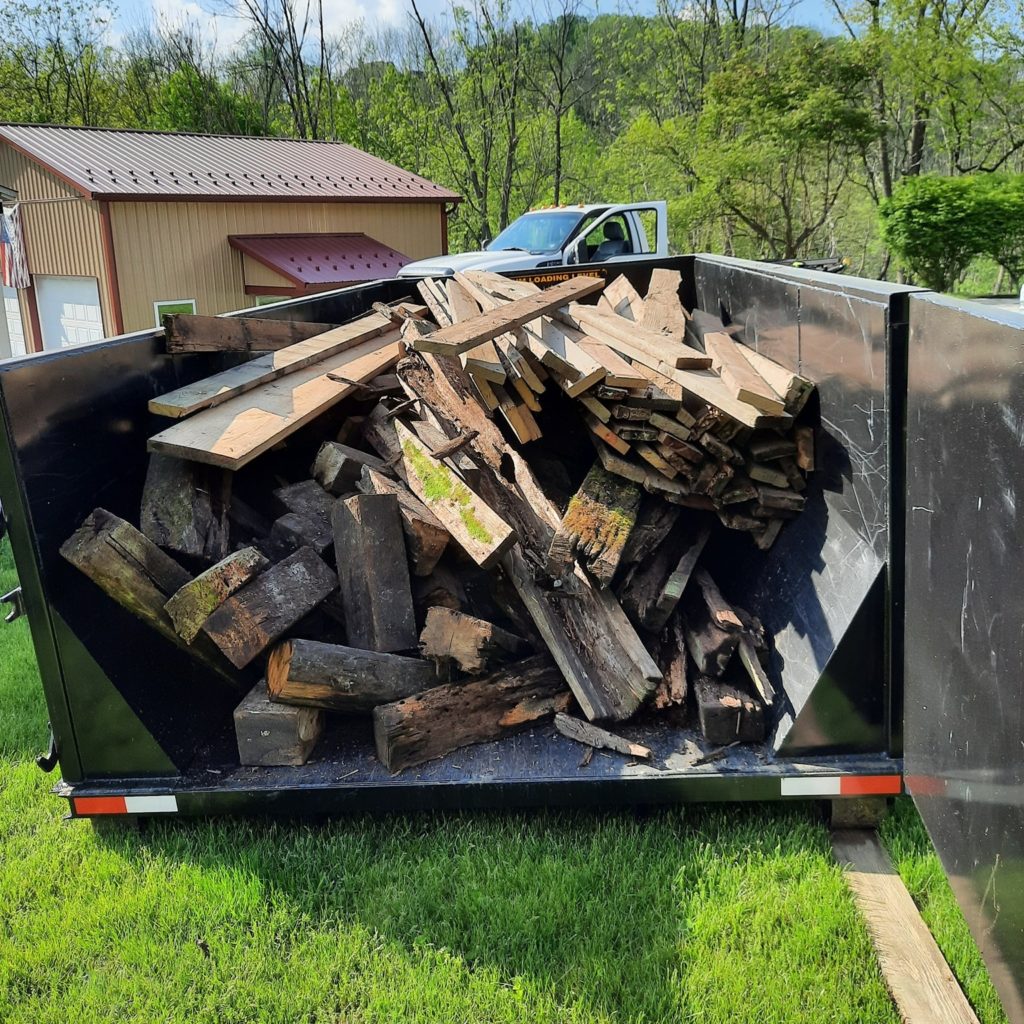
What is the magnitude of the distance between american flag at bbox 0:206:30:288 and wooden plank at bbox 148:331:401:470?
1519 centimetres

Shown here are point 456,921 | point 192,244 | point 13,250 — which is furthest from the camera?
point 13,250

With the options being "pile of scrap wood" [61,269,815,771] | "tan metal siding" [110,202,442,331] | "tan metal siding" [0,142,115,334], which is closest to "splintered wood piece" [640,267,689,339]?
"pile of scrap wood" [61,269,815,771]

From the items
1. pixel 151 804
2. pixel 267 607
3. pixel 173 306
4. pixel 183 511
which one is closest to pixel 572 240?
pixel 173 306

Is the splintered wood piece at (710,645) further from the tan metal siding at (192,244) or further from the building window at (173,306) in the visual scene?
the tan metal siding at (192,244)

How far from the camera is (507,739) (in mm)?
3588

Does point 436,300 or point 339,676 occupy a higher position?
point 436,300

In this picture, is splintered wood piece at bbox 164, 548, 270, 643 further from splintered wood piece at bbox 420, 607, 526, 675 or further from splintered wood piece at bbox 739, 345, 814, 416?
splintered wood piece at bbox 739, 345, 814, 416

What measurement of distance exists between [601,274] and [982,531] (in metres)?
5.36

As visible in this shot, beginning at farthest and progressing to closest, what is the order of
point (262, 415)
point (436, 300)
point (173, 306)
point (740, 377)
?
point (173, 306) → point (436, 300) → point (262, 415) → point (740, 377)

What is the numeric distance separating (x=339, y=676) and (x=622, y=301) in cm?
328

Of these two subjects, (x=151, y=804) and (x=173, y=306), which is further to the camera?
(x=173, y=306)

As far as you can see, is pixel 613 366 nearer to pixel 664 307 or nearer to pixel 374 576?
pixel 374 576

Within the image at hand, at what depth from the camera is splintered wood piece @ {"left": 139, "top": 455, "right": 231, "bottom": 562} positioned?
12.1 ft

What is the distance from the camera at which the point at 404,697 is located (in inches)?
140
